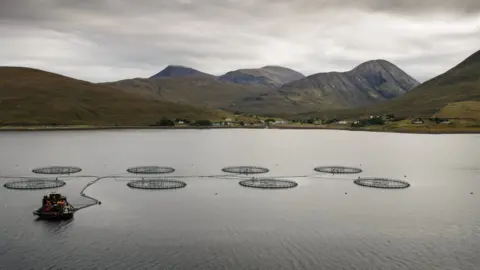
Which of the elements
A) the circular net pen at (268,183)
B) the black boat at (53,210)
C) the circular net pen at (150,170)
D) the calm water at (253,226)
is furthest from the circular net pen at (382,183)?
the black boat at (53,210)

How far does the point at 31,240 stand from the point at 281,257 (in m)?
32.0

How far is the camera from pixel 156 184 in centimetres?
10156

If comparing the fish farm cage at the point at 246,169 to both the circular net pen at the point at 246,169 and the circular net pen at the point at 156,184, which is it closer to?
the circular net pen at the point at 246,169

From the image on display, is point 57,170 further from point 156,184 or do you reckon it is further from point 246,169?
point 246,169

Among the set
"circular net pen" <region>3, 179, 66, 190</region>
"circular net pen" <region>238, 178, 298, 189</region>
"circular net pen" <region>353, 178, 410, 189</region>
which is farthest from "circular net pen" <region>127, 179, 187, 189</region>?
"circular net pen" <region>353, 178, 410, 189</region>

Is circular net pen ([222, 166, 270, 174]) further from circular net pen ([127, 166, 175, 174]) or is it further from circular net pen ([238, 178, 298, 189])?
circular net pen ([127, 166, 175, 174])

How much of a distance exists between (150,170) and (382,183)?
56875mm

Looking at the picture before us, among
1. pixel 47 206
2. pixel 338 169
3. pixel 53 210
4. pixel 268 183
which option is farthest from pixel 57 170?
pixel 338 169

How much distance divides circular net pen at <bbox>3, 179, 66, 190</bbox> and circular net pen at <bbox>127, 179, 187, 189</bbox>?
14702 millimetres

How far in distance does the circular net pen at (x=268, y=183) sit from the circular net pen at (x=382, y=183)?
52.1 ft

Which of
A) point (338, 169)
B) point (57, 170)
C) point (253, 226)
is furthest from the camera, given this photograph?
point (338, 169)

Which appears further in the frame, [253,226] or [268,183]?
[268,183]

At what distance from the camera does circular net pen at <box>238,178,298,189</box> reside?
101 meters

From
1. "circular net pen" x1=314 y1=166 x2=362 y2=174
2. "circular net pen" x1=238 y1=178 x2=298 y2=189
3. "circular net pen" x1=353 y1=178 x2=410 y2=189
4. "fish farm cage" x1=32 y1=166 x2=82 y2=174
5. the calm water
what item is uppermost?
"fish farm cage" x1=32 y1=166 x2=82 y2=174
